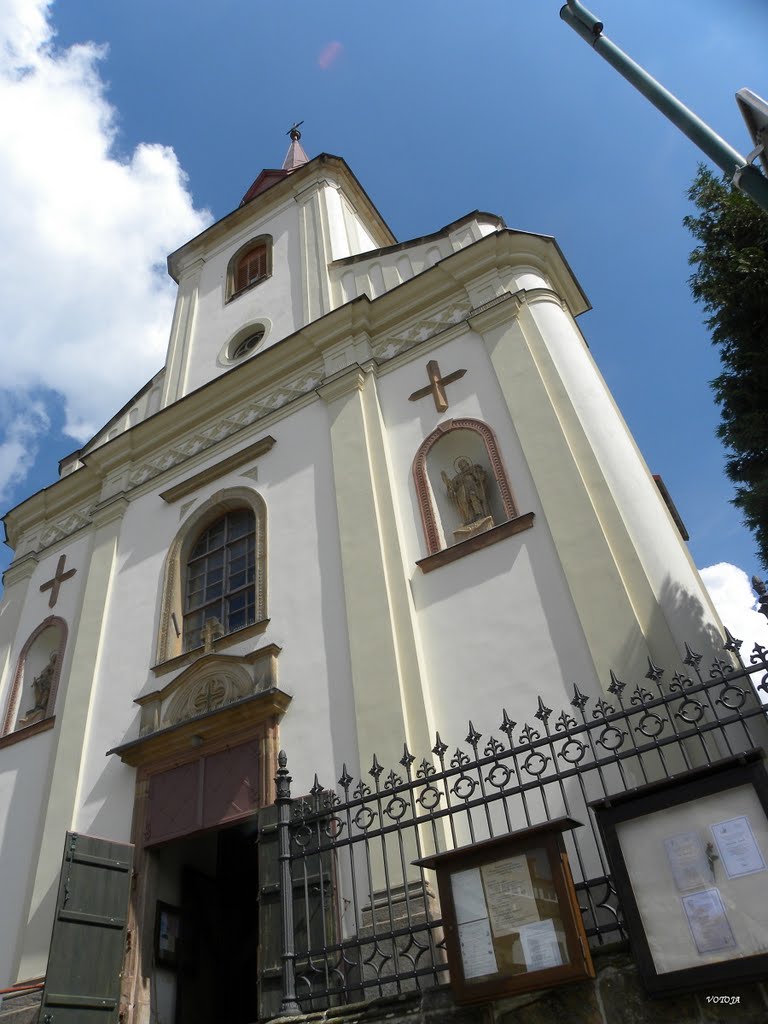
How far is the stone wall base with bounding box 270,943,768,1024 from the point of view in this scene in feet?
13.5

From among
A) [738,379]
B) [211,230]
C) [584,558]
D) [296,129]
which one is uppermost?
[296,129]

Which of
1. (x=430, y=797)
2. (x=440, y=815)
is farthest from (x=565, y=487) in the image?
(x=440, y=815)

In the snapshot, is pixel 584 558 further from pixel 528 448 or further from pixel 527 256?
pixel 527 256

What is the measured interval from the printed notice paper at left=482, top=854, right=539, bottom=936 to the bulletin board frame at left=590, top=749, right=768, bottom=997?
1.66 feet

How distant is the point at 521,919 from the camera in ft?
15.4

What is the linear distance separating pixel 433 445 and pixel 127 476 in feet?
18.7

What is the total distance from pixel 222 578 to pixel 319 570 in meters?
1.83

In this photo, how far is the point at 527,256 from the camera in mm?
11250

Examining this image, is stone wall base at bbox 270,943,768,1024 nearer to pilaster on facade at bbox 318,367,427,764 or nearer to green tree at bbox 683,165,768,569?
pilaster on facade at bbox 318,367,427,764

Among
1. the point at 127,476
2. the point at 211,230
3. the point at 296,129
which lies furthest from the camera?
the point at 296,129

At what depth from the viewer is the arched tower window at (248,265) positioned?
50.1 feet

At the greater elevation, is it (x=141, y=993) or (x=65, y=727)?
(x=65, y=727)

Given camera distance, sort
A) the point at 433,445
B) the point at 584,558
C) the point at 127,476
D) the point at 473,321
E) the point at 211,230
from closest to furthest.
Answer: the point at 584,558, the point at 433,445, the point at 473,321, the point at 127,476, the point at 211,230

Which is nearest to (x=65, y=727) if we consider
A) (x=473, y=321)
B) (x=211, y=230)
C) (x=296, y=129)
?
(x=473, y=321)
